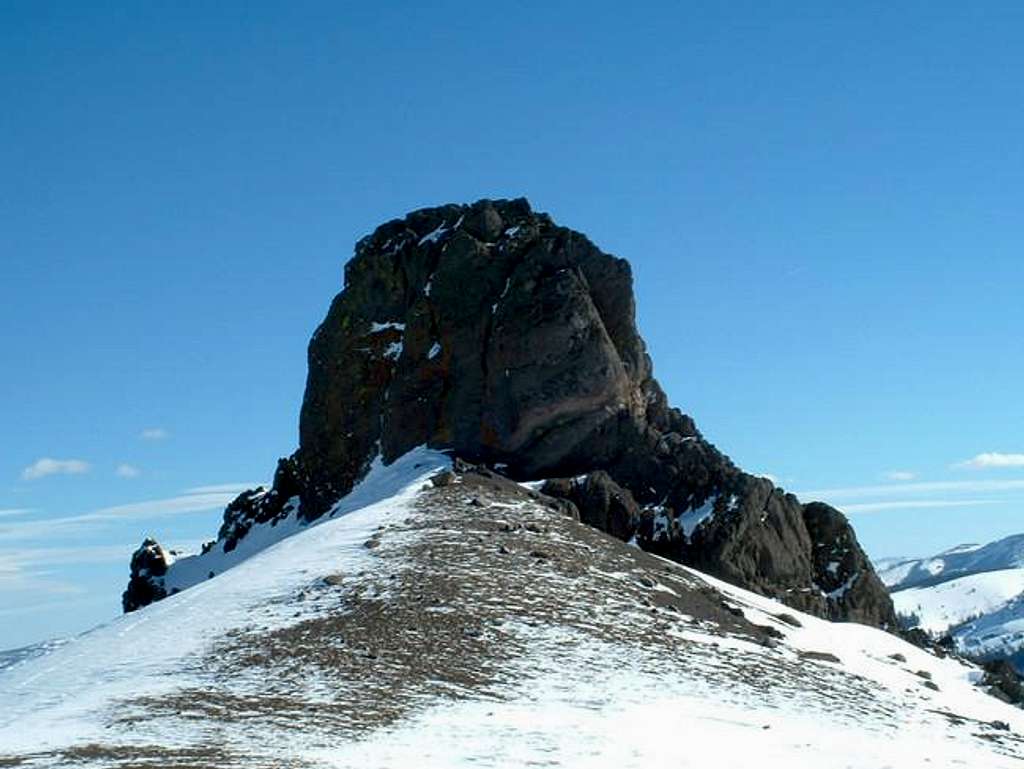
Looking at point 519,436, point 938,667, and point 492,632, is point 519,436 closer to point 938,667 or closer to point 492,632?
point 938,667

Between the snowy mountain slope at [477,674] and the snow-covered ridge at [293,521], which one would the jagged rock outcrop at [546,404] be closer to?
the snow-covered ridge at [293,521]

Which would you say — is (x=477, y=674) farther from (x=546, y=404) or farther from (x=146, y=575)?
(x=146, y=575)

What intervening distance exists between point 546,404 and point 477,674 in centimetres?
3357

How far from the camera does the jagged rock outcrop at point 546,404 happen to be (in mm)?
61406

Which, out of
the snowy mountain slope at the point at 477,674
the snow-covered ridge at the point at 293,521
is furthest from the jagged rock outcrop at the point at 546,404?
the snowy mountain slope at the point at 477,674

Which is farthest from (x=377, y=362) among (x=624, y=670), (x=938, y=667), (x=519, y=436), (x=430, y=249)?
(x=624, y=670)

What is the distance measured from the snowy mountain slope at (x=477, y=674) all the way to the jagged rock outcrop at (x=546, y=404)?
11.5m

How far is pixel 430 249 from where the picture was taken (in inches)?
3108

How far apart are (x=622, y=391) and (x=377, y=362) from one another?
19685mm

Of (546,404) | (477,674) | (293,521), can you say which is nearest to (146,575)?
(293,521)

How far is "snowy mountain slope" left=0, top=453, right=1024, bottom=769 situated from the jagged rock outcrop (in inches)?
452

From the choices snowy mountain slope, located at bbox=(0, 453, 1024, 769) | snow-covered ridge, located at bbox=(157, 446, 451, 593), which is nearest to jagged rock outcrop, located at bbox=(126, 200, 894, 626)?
snow-covered ridge, located at bbox=(157, 446, 451, 593)

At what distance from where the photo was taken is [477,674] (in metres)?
32.9

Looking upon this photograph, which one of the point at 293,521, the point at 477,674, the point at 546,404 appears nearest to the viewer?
the point at 477,674
